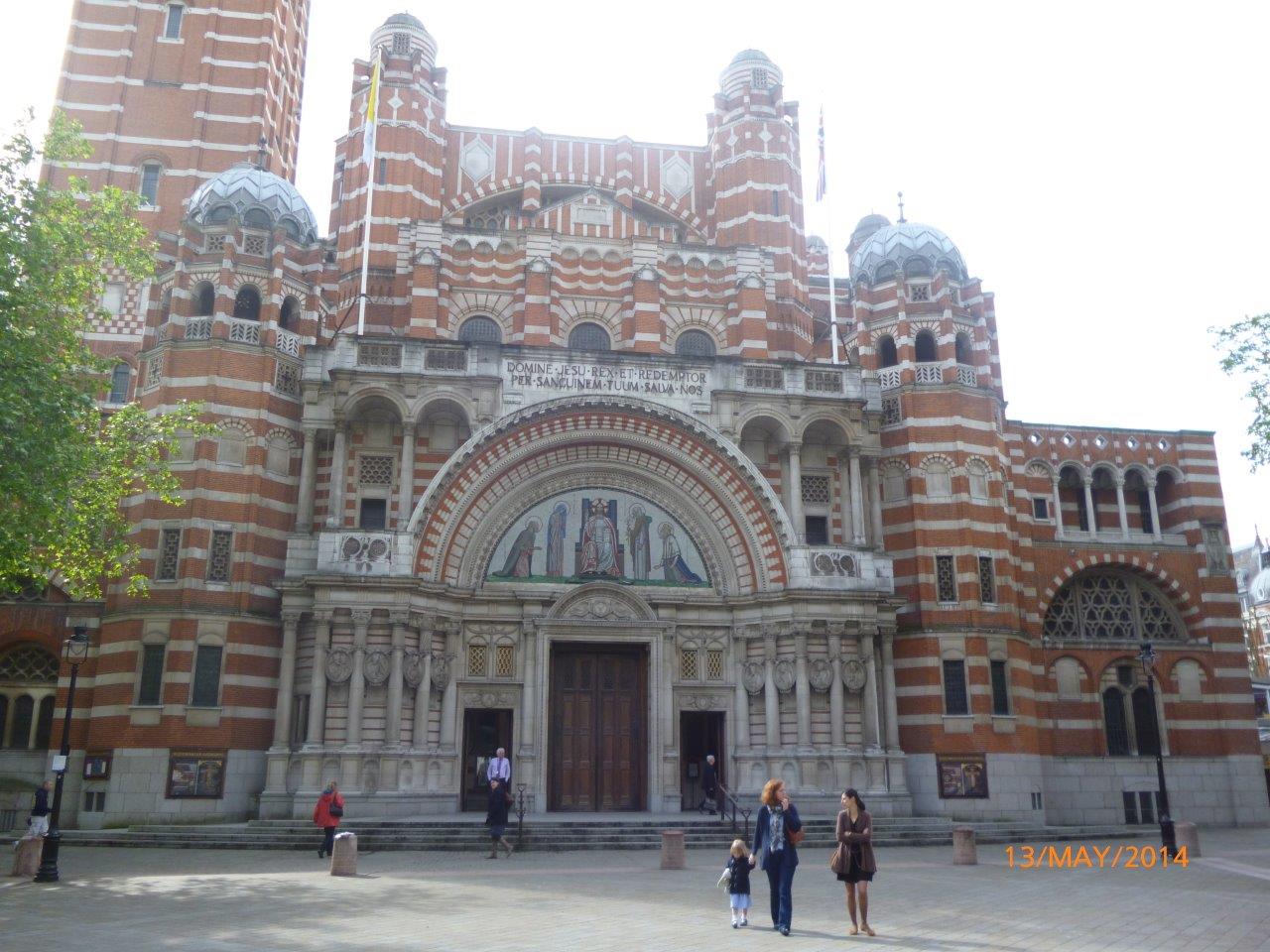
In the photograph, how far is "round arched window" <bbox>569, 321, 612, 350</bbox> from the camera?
113ft

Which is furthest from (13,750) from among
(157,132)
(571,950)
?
(571,950)

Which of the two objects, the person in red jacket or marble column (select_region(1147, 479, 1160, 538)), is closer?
the person in red jacket

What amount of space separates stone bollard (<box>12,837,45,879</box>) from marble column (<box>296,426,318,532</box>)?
1148 centimetres

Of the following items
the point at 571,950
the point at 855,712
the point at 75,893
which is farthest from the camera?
the point at 855,712

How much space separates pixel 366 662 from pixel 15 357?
11261mm

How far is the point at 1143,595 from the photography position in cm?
3581

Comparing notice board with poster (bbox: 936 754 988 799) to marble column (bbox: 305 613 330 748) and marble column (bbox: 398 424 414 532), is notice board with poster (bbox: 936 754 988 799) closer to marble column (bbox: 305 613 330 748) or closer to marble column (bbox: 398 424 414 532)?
marble column (bbox: 398 424 414 532)

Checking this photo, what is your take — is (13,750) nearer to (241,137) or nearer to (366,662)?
(366,662)

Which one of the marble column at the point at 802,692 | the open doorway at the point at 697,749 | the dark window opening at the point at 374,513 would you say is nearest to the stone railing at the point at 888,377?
the marble column at the point at 802,692

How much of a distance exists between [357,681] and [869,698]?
13499mm

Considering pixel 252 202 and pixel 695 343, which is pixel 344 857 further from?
pixel 252 202

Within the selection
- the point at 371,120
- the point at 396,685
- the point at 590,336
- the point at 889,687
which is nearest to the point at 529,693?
the point at 396,685
